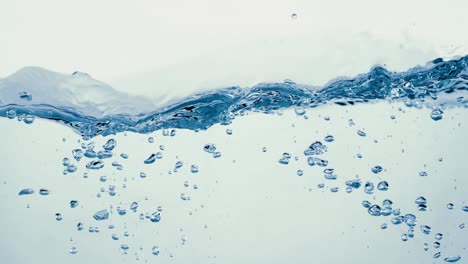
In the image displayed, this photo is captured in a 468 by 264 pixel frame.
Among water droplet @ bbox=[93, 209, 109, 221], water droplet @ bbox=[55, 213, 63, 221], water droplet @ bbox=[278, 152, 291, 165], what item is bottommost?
water droplet @ bbox=[55, 213, 63, 221]

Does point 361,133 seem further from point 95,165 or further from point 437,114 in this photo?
point 95,165

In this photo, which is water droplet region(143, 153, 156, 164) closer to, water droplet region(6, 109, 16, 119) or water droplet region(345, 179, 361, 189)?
water droplet region(6, 109, 16, 119)

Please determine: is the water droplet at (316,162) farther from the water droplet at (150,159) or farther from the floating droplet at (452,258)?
the floating droplet at (452,258)

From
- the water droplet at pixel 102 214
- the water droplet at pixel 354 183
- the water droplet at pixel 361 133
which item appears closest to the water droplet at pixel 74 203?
the water droplet at pixel 102 214

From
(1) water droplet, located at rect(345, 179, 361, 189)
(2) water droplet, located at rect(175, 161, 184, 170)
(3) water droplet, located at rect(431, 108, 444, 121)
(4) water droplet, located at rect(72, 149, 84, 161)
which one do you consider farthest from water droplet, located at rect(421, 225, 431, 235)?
(4) water droplet, located at rect(72, 149, 84, 161)

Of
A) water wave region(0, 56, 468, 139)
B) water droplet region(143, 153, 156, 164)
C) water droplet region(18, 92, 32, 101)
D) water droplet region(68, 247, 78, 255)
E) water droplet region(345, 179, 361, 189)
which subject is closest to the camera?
water wave region(0, 56, 468, 139)

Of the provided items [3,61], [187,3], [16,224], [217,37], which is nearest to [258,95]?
[217,37]
